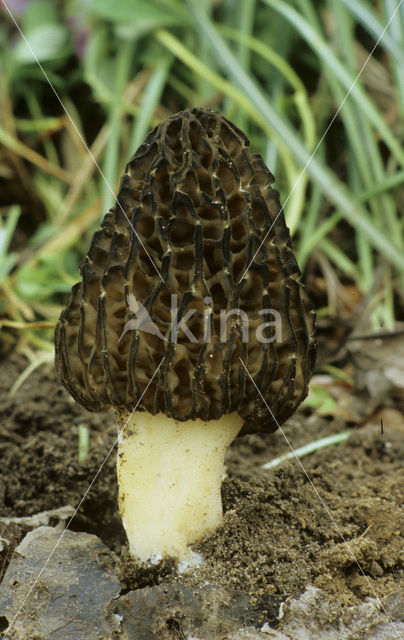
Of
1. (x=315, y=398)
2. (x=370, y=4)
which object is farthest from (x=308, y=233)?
(x=370, y=4)

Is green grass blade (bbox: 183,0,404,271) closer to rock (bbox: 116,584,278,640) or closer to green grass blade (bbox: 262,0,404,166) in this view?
green grass blade (bbox: 262,0,404,166)

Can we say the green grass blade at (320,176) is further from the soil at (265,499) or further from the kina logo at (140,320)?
the kina logo at (140,320)

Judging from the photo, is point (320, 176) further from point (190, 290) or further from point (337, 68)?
point (190, 290)

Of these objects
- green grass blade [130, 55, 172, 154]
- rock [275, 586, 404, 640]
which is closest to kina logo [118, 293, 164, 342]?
rock [275, 586, 404, 640]

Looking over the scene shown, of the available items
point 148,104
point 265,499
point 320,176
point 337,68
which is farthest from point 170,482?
point 148,104

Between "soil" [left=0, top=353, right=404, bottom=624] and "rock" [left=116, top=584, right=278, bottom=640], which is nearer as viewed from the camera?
"rock" [left=116, top=584, right=278, bottom=640]

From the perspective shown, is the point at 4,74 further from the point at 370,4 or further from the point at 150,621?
the point at 150,621

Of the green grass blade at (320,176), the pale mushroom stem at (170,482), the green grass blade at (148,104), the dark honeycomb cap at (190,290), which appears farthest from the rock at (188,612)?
the green grass blade at (148,104)
